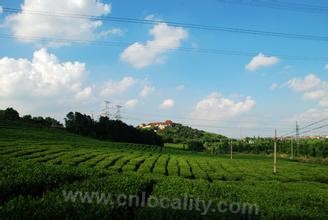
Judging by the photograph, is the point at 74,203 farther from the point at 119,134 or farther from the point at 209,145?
the point at 209,145

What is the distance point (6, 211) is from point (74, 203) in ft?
9.73

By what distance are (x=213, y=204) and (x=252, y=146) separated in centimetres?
16386

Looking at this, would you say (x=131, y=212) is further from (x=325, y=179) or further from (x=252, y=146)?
(x=252, y=146)

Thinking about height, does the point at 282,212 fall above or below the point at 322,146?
below

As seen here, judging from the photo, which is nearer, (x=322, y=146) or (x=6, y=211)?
(x=6, y=211)

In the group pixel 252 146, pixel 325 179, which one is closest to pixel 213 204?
pixel 325 179

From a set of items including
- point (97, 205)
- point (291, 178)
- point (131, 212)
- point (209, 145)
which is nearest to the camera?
point (97, 205)

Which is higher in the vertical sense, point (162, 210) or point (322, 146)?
point (322, 146)

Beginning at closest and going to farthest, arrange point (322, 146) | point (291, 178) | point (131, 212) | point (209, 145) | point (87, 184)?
1. point (131, 212)
2. point (87, 184)
3. point (291, 178)
4. point (322, 146)
5. point (209, 145)

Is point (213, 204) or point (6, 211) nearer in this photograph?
point (6, 211)

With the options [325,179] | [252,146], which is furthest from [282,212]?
[252,146]

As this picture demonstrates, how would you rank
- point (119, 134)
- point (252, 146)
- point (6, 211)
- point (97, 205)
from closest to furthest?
point (6, 211) → point (97, 205) → point (119, 134) → point (252, 146)

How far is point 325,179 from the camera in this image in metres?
60.6

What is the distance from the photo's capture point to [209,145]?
199 metres
